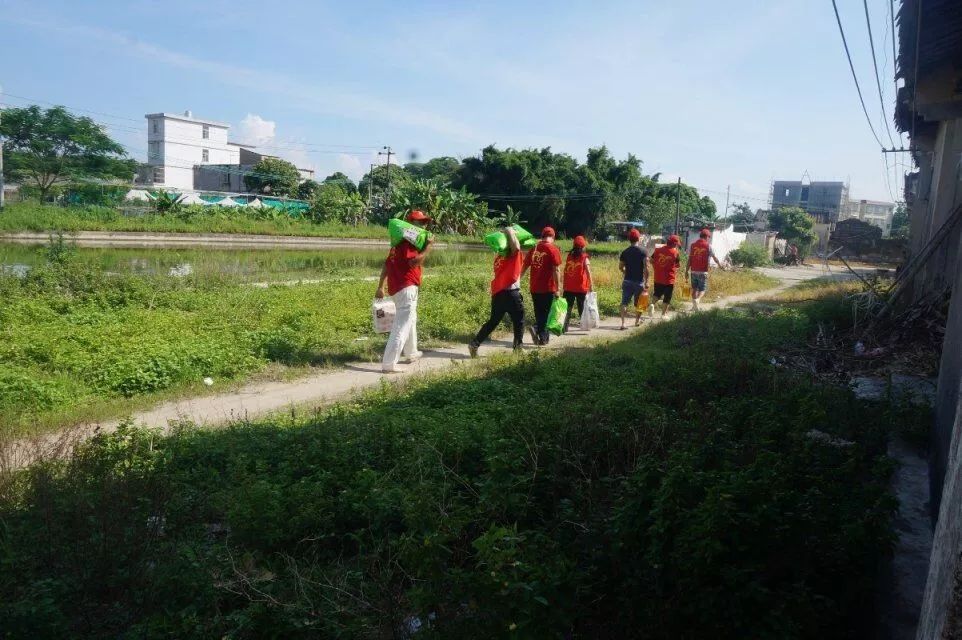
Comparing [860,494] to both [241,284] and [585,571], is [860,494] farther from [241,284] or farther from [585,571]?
[241,284]

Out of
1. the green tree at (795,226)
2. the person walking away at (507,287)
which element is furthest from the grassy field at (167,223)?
the person walking away at (507,287)

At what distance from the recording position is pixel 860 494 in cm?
360

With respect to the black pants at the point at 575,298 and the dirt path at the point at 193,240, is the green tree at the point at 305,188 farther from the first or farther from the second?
the black pants at the point at 575,298

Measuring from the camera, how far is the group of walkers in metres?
9.01

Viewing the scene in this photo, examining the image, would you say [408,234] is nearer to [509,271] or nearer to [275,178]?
[509,271]

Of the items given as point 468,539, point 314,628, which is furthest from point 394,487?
point 314,628

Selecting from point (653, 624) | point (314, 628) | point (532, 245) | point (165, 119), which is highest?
point (165, 119)

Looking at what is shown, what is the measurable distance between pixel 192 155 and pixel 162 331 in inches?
3549

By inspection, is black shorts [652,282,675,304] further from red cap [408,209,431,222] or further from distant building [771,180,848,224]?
distant building [771,180,848,224]

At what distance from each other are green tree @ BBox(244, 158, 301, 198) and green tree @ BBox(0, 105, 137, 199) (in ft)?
62.3

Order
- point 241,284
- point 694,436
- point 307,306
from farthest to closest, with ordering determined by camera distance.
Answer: point 241,284 → point 307,306 → point 694,436

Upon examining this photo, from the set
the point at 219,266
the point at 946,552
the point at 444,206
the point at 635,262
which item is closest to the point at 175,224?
the point at 444,206

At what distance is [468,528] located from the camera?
4.05m

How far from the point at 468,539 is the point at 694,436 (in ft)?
5.19
